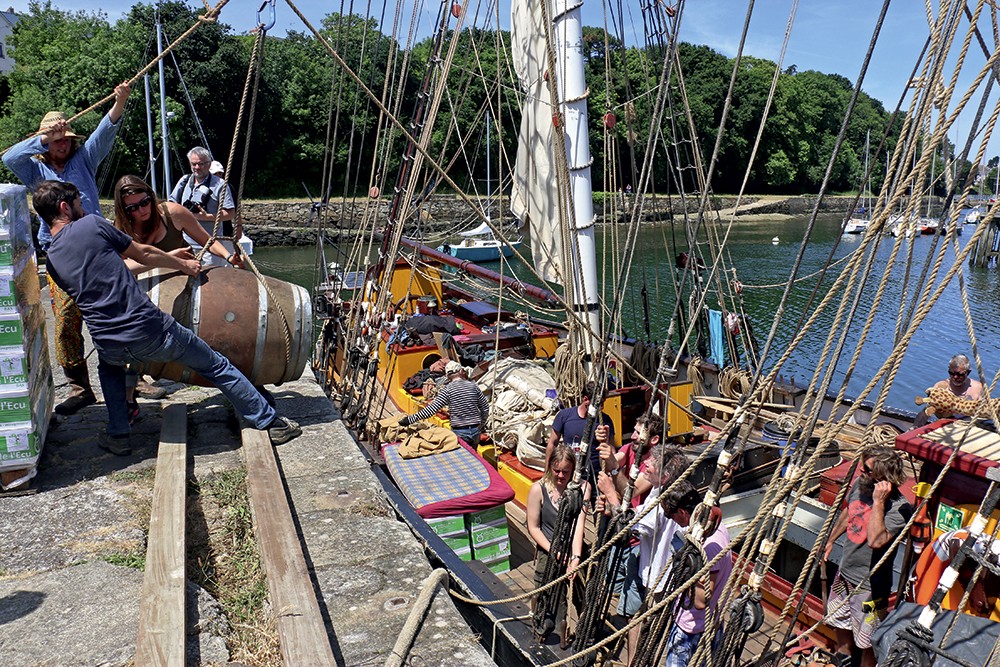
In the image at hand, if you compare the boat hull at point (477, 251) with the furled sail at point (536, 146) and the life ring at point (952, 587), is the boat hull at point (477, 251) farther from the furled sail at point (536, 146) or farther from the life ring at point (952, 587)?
the life ring at point (952, 587)

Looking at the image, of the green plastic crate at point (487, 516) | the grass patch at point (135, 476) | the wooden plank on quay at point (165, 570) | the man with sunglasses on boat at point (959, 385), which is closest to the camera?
the wooden plank on quay at point (165, 570)

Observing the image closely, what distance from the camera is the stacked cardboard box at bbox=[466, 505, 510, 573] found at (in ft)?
15.8

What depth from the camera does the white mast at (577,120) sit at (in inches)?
278

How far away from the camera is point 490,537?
16.1 feet

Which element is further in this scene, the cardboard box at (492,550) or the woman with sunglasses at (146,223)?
the cardboard box at (492,550)

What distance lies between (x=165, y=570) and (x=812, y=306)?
24.6 metres

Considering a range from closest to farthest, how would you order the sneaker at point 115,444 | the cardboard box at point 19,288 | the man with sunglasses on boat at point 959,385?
1. the cardboard box at point 19,288
2. the sneaker at point 115,444
3. the man with sunglasses on boat at point 959,385

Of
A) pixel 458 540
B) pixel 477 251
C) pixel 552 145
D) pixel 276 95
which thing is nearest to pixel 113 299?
pixel 458 540

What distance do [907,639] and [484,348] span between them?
7003 mm

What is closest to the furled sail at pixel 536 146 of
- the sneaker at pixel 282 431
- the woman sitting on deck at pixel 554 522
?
the woman sitting on deck at pixel 554 522

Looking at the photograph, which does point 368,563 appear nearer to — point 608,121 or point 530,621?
point 530,621

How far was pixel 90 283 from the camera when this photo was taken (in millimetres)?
3723

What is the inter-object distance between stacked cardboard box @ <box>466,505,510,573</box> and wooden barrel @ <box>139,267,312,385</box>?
148cm

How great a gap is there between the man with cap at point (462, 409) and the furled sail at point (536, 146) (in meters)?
1.55
